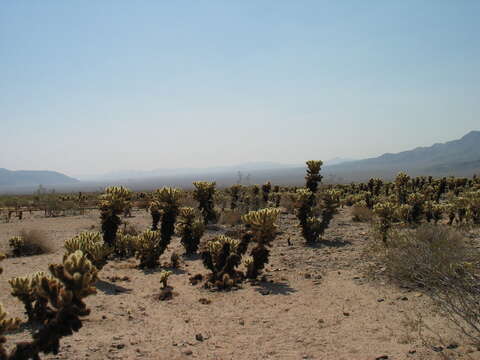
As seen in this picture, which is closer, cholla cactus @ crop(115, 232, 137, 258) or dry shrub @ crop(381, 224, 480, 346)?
dry shrub @ crop(381, 224, 480, 346)

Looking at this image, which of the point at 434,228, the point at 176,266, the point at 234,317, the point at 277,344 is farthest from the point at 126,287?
the point at 434,228

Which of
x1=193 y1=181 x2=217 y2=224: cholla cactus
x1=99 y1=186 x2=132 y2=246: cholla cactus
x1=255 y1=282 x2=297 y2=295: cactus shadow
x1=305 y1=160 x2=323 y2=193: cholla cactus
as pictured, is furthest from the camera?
x1=305 y1=160 x2=323 y2=193: cholla cactus

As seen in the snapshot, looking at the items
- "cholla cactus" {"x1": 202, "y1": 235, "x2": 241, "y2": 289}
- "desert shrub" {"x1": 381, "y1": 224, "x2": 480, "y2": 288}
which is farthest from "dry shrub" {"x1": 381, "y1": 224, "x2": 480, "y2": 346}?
"cholla cactus" {"x1": 202, "y1": 235, "x2": 241, "y2": 289}

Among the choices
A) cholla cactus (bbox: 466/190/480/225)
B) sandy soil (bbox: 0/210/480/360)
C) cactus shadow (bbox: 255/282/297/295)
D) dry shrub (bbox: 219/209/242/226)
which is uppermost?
cholla cactus (bbox: 466/190/480/225)

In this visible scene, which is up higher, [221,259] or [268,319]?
[221,259]

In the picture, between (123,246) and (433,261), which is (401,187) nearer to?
(433,261)

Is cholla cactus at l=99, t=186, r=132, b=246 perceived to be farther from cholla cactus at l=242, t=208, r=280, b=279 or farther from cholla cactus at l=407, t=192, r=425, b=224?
cholla cactus at l=407, t=192, r=425, b=224

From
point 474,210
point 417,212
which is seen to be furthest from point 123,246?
point 474,210

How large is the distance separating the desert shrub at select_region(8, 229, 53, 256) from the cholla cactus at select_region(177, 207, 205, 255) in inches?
180

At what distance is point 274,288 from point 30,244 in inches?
341

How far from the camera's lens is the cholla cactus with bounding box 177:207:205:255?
12.0m

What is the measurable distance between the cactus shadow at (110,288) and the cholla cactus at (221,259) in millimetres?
1965

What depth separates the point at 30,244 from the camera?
12.1 m

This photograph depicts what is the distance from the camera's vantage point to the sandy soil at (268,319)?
5.30 m
